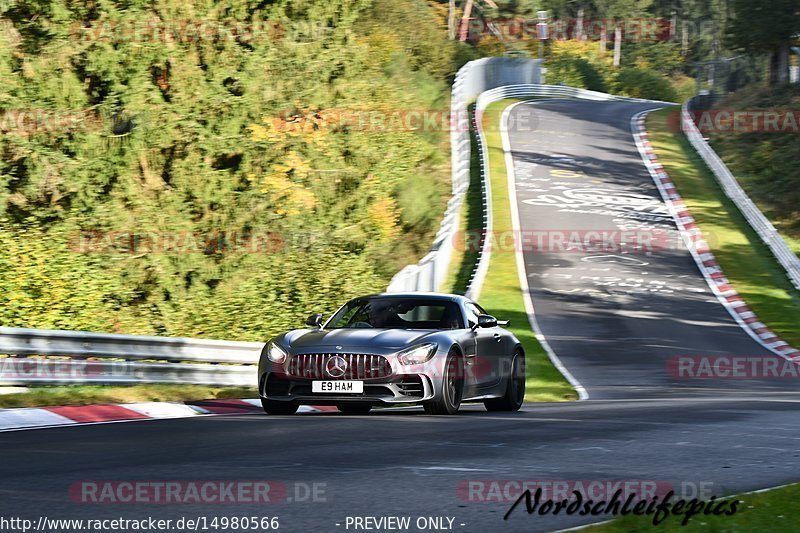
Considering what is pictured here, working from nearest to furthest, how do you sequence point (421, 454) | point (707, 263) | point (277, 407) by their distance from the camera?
point (421, 454) < point (277, 407) < point (707, 263)

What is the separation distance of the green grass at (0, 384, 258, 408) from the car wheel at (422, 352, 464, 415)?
12.7 ft

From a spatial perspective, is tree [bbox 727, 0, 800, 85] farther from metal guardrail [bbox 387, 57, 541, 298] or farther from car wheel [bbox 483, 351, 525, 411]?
car wheel [bbox 483, 351, 525, 411]

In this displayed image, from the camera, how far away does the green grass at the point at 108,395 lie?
13672 mm

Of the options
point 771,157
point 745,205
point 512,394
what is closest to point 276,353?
point 512,394

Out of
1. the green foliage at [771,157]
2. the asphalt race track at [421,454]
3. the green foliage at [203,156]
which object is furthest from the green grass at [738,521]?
the green foliage at [771,157]

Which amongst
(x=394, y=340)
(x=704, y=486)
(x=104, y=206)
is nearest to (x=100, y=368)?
(x=394, y=340)

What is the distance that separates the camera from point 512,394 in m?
14.8

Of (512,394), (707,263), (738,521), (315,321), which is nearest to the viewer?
(738,521)

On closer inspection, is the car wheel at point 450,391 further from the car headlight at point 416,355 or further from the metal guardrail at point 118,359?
the metal guardrail at point 118,359

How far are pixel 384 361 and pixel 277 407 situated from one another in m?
1.46

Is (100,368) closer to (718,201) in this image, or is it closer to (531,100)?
(718,201)

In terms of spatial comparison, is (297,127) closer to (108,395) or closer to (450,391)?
(108,395)

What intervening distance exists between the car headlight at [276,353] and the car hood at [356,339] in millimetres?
96

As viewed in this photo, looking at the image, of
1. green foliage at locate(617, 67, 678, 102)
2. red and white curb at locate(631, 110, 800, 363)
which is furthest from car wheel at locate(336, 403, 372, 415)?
green foliage at locate(617, 67, 678, 102)
